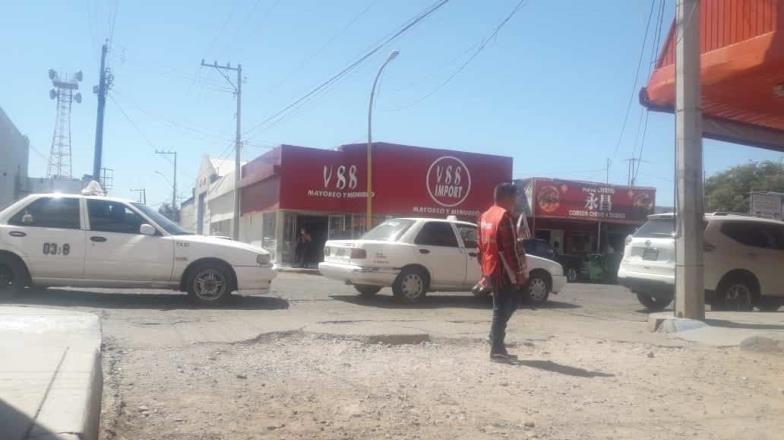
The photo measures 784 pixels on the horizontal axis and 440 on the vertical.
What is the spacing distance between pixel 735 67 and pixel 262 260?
7.08 meters

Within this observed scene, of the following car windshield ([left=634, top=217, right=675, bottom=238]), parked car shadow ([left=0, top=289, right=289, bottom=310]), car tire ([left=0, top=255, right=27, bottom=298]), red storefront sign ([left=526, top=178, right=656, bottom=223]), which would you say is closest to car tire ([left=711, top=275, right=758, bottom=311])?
car windshield ([left=634, top=217, right=675, bottom=238])

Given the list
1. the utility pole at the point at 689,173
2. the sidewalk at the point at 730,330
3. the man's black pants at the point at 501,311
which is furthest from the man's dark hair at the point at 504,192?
the utility pole at the point at 689,173

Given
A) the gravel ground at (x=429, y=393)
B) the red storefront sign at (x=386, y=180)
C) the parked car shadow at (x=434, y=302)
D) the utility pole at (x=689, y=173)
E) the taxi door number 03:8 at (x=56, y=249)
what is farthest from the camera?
the red storefront sign at (x=386, y=180)

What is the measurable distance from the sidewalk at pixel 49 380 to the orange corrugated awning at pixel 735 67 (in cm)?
843

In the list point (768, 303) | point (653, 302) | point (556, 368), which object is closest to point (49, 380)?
point (556, 368)

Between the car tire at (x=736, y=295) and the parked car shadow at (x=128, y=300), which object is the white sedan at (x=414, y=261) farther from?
the car tire at (x=736, y=295)

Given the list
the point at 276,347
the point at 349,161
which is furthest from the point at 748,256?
the point at 349,161

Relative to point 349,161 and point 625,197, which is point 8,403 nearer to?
point 349,161

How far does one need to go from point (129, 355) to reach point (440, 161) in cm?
2188

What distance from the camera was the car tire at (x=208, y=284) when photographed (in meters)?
10.1

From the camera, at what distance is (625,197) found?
31547mm

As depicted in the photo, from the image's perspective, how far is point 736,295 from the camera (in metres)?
11.3

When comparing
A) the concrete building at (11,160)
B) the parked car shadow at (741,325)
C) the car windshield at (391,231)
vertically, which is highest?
the concrete building at (11,160)

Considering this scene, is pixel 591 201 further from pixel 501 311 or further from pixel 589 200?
pixel 501 311
